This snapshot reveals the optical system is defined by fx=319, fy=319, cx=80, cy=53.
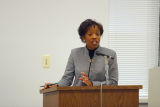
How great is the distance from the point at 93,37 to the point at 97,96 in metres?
0.68

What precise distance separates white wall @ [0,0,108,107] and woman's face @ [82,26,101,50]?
1.38m

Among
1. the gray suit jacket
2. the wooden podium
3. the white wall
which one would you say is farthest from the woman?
the white wall

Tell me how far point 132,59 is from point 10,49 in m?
1.62

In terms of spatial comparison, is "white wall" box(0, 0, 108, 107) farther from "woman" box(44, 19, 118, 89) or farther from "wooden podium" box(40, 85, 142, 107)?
"wooden podium" box(40, 85, 142, 107)

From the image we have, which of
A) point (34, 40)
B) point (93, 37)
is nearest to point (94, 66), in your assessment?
point (93, 37)

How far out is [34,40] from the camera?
161 inches

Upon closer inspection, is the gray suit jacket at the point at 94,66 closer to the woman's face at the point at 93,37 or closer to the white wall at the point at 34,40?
the woman's face at the point at 93,37

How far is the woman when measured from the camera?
2.61 meters

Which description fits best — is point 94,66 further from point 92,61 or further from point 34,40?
point 34,40

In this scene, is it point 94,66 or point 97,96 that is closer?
point 97,96

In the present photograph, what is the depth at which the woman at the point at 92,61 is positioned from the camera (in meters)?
2.61

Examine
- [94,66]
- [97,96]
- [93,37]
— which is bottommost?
[97,96]

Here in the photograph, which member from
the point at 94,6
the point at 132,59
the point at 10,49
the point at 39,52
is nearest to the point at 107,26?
the point at 94,6

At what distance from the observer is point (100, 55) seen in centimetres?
266
